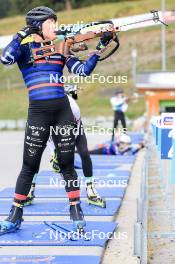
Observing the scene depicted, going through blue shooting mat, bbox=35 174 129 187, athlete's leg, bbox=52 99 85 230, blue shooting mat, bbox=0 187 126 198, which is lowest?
blue shooting mat, bbox=0 187 126 198

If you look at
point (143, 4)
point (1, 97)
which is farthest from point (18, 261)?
point (143, 4)

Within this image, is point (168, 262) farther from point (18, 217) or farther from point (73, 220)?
point (18, 217)

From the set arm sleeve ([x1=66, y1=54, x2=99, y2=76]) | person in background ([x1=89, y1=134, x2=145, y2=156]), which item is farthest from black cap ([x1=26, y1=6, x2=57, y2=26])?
person in background ([x1=89, y1=134, x2=145, y2=156])

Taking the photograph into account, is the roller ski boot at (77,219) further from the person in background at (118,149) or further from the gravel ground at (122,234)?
the person in background at (118,149)

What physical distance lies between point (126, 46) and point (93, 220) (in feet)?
186

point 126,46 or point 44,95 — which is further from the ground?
point 126,46

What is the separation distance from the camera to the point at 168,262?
22.6 feet

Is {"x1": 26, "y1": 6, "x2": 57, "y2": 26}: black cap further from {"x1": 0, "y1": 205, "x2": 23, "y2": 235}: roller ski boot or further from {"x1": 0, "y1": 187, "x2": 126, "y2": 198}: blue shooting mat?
{"x1": 0, "y1": 187, "x2": 126, "y2": 198}: blue shooting mat

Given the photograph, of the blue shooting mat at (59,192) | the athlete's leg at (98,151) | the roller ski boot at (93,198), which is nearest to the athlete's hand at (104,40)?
the roller ski boot at (93,198)

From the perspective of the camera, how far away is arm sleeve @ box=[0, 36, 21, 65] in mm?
6820

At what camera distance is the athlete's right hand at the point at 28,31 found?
6.95 m

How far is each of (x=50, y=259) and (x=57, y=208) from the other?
2561mm

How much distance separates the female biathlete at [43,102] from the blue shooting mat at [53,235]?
0.16m

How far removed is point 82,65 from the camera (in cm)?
707
